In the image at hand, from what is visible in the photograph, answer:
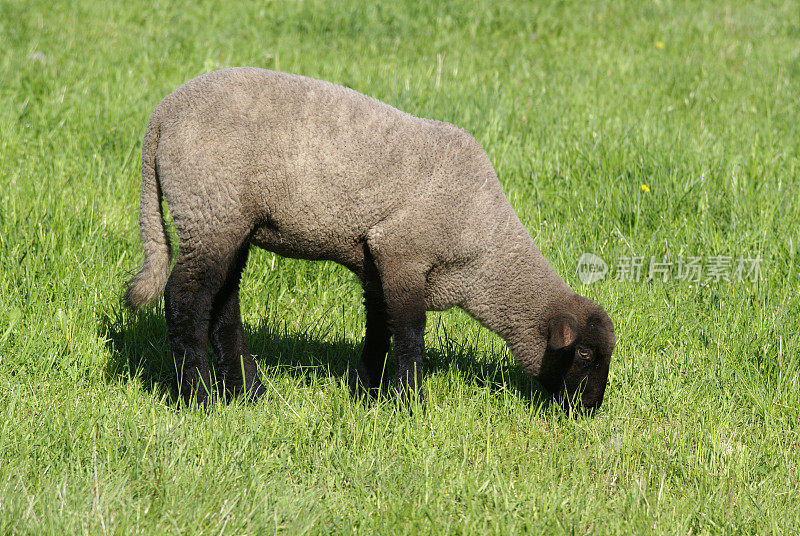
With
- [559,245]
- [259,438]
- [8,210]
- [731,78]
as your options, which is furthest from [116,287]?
[731,78]

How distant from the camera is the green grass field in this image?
3.40 metres

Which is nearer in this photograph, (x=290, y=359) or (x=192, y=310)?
(x=192, y=310)

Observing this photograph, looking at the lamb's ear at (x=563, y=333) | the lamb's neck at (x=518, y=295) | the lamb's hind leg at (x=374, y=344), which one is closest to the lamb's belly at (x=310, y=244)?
the lamb's hind leg at (x=374, y=344)

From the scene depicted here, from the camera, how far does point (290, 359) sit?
4.83 meters

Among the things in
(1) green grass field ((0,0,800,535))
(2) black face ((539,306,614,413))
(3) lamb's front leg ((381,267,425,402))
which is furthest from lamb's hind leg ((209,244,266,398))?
(2) black face ((539,306,614,413))

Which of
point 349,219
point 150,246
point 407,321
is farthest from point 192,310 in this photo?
point 407,321

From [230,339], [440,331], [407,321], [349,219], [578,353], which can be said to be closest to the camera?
[349,219]

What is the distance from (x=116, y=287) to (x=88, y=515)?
242 centimetres

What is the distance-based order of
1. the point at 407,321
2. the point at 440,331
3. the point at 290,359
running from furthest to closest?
the point at 440,331 → the point at 290,359 → the point at 407,321

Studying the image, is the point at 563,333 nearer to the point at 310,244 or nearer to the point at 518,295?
the point at 518,295

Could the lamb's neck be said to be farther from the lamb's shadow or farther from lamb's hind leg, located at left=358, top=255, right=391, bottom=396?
lamb's hind leg, located at left=358, top=255, right=391, bottom=396

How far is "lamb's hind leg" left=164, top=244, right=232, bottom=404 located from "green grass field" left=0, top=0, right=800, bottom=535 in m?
0.18

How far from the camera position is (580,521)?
3340 millimetres

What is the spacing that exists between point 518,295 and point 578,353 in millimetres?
437
